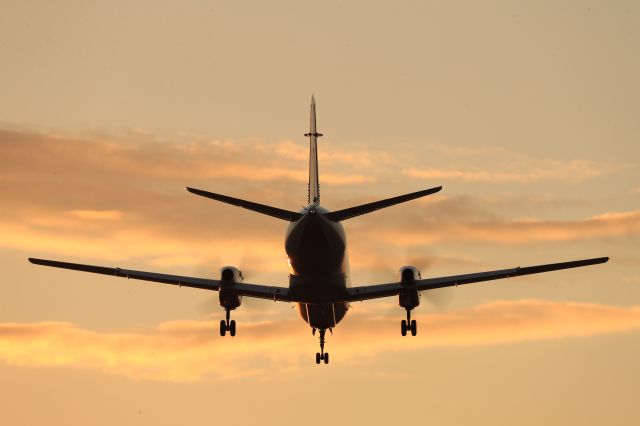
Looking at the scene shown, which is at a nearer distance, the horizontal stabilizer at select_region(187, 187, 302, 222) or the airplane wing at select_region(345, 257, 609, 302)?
the horizontal stabilizer at select_region(187, 187, 302, 222)

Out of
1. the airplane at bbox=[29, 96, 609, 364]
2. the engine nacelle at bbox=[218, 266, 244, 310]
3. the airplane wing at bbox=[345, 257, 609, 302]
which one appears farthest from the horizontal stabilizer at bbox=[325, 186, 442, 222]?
the engine nacelle at bbox=[218, 266, 244, 310]

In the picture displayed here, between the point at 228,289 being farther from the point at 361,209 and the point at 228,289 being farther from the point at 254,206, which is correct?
the point at 361,209

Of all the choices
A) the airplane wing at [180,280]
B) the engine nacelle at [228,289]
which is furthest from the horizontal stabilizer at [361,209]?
the engine nacelle at [228,289]

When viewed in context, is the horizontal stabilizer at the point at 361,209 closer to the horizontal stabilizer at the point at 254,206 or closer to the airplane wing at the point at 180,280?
the horizontal stabilizer at the point at 254,206

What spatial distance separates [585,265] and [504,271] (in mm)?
4759

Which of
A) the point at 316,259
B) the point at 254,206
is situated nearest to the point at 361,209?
the point at 316,259

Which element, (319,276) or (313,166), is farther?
(313,166)

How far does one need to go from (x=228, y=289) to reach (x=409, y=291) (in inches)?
396

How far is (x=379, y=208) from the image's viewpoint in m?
72.7

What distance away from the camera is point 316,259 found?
72.3 metres

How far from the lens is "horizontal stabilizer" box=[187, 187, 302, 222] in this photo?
7138cm

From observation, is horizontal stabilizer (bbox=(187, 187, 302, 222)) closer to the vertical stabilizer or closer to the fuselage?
the fuselage

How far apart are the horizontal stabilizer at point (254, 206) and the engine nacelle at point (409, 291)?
33.8 feet

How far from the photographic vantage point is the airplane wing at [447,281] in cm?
7881
